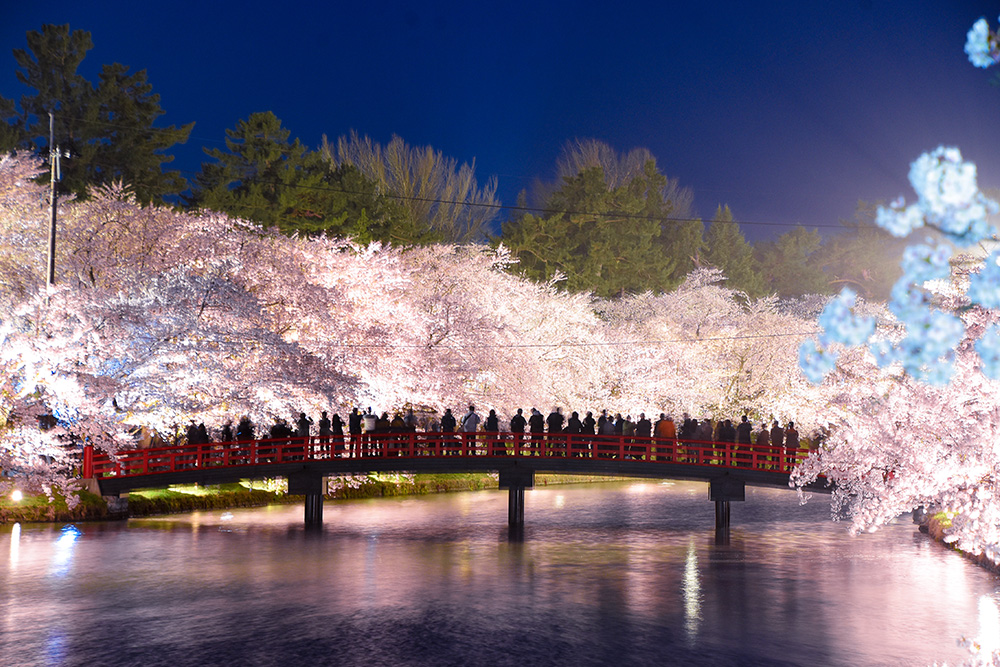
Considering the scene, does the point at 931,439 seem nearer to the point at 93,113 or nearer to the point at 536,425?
the point at 536,425

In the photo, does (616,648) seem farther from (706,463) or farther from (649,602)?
(706,463)

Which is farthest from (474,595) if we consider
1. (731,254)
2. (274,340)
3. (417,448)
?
(731,254)

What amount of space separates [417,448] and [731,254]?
54.0 metres

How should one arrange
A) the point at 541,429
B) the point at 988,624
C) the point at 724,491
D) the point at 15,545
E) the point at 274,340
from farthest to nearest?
the point at 274,340 < the point at 724,491 < the point at 541,429 < the point at 15,545 < the point at 988,624

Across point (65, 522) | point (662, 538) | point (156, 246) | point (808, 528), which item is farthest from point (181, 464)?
point (808, 528)

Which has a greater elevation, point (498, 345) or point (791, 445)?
point (498, 345)

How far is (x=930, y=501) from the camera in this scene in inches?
814

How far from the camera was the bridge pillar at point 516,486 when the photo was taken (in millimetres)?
32125

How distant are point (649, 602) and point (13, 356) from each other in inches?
708

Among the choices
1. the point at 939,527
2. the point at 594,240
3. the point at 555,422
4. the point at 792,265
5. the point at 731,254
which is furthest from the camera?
the point at 792,265

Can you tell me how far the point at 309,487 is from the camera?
103 ft

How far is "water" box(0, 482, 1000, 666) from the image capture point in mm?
16656

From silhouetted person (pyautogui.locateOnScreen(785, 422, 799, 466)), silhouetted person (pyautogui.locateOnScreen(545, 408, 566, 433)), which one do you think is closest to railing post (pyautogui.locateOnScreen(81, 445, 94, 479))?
silhouetted person (pyautogui.locateOnScreen(545, 408, 566, 433))

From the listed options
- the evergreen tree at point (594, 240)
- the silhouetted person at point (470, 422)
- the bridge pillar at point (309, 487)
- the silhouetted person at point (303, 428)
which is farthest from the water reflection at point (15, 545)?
the evergreen tree at point (594, 240)
